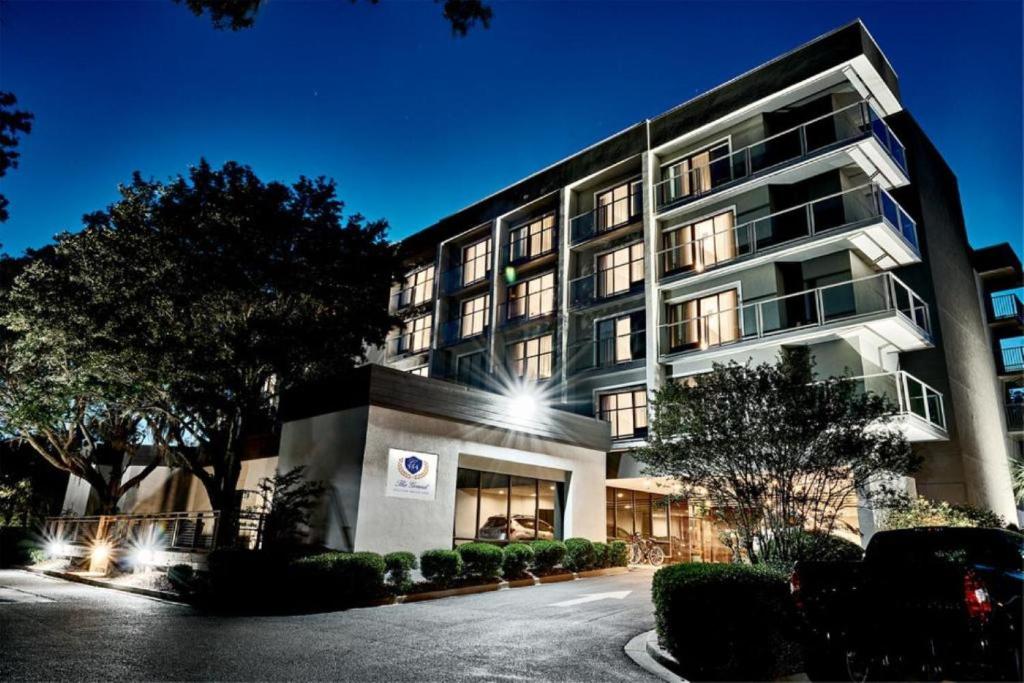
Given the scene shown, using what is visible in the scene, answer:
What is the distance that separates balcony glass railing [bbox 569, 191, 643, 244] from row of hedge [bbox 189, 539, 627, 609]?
14885mm

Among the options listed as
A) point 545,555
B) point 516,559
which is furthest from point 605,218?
point 516,559

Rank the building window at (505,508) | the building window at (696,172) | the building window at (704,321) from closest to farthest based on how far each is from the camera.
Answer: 1. the building window at (505,508)
2. the building window at (704,321)
3. the building window at (696,172)

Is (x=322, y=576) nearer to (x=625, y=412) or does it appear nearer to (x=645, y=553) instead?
(x=625, y=412)

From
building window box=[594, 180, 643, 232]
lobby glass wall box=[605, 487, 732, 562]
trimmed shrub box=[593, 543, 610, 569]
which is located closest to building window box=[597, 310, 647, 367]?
building window box=[594, 180, 643, 232]

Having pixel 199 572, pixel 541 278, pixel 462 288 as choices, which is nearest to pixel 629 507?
pixel 541 278

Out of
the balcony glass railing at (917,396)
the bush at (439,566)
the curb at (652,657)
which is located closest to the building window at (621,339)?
the balcony glass railing at (917,396)

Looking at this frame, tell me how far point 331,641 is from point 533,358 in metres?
18.8

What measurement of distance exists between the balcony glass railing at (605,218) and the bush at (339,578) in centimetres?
1678

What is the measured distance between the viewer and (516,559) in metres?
15.8

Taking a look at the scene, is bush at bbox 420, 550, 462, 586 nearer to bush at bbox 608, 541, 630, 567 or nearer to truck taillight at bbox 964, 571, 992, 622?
bush at bbox 608, 541, 630, 567

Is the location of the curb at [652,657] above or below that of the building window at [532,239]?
below

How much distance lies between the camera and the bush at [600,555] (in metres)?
18.3

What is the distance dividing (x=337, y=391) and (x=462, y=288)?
47.5 feet

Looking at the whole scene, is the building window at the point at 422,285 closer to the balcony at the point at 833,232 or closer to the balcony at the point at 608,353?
the balcony at the point at 608,353
